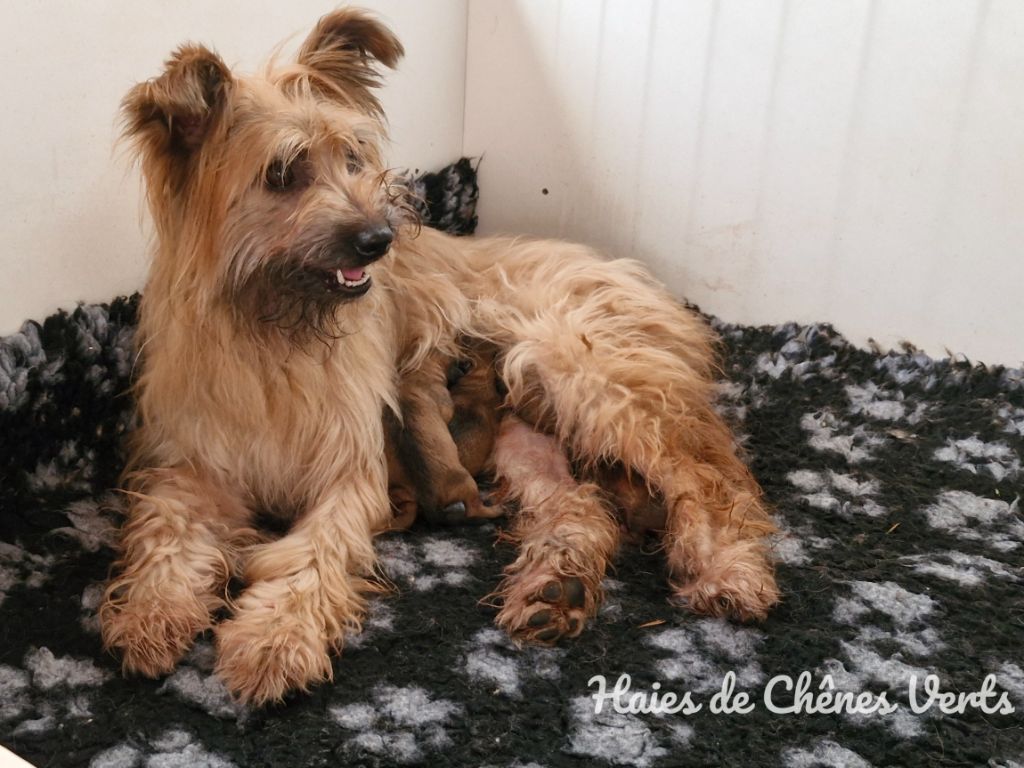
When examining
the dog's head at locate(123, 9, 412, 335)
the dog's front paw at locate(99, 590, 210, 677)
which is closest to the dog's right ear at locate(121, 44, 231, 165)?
the dog's head at locate(123, 9, 412, 335)

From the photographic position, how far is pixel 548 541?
219 cm

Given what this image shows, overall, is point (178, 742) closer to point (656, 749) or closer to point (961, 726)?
point (656, 749)

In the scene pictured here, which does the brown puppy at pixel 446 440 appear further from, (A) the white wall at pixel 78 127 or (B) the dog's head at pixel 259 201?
(A) the white wall at pixel 78 127

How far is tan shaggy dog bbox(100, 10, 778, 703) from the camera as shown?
195 centimetres

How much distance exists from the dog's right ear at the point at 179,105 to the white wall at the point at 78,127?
303 mm

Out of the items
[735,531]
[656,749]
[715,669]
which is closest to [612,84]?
[735,531]

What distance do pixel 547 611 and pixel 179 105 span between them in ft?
3.82

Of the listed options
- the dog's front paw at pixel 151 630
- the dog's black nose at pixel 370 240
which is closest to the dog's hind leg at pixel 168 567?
the dog's front paw at pixel 151 630

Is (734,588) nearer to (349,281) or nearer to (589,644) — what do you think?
(589,644)

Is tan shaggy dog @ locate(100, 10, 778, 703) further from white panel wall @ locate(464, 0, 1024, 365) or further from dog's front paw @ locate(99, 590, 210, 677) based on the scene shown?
white panel wall @ locate(464, 0, 1024, 365)

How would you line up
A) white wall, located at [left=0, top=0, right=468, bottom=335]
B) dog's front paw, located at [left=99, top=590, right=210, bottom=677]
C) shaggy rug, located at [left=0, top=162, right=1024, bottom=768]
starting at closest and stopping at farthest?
1. shaggy rug, located at [left=0, top=162, right=1024, bottom=768]
2. dog's front paw, located at [left=99, top=590, right=210, bottom=677]
3. white wall, located at [left=0, top=0, right=468, bottom=335]

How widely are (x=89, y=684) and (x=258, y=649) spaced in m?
0.31

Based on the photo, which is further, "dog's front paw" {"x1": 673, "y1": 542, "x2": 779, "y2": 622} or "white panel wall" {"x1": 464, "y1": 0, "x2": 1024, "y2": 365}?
"white panel wall" {"x1": 464, "y1": 0, "x2": 1024, "y2": 365}

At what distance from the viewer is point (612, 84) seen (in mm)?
3213
